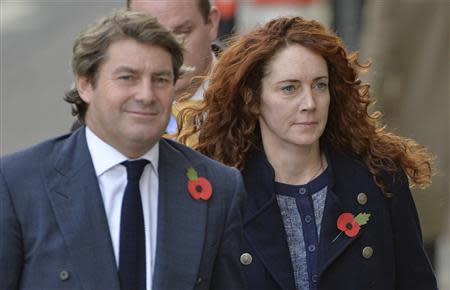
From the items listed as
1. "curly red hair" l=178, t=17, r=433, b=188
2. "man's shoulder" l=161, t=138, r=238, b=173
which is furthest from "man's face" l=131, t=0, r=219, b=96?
"man's shoulder" l=161, t=138, r=238, b=173

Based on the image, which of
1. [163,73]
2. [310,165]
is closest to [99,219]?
[163,73]

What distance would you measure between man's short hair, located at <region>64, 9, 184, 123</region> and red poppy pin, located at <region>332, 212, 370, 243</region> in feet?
4.19

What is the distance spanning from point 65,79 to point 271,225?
28.3 feet

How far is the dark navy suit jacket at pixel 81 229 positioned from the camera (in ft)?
17.0

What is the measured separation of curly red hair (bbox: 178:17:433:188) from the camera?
645 cm

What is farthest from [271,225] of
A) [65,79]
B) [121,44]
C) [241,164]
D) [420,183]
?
[65,79]

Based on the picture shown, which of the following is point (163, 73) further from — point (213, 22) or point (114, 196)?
point (213, 22)

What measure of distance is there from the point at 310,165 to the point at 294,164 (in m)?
0.07

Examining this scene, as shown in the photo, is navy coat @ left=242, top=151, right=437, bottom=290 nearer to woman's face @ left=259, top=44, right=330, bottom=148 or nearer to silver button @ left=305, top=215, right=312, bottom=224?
silver button @ left=305, top=215, right=312, bottom=224

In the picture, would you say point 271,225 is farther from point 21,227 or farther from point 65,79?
point 65,79

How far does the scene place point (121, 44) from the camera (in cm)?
529

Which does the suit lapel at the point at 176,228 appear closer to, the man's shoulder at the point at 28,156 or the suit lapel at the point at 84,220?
the suit lapel at the point at 84,220

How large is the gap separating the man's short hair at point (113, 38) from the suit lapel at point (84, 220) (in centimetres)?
30

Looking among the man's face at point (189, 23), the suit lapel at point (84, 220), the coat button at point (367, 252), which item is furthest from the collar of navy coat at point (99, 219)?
the man's face at point (189, 23)
